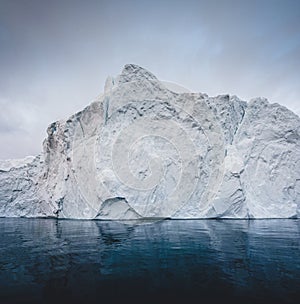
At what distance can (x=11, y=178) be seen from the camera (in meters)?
21.4

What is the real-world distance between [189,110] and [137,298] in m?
14.0

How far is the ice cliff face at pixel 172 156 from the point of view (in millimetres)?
14195

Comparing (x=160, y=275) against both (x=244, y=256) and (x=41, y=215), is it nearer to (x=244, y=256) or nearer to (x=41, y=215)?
(x=244, y=256)

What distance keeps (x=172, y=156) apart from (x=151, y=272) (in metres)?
11.2

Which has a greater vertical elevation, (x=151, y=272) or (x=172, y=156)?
(x=172, y=156)

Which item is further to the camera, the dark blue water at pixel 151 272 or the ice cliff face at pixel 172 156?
the ice cliff face at pixel 172 156

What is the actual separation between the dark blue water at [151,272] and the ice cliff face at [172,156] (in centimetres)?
734

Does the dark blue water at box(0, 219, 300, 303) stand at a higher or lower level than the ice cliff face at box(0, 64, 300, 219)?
lower

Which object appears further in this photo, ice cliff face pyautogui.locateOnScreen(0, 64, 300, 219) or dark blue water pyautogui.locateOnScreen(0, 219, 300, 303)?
ice cliff face pyautogui.locateOnScreen(0, 64, 300, 219)

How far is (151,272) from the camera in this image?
4.34 meters

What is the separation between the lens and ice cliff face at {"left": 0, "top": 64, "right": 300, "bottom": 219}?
559 inches

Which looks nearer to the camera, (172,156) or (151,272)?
(151,272)

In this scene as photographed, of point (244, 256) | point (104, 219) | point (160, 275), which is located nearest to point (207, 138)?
point (104, 219)

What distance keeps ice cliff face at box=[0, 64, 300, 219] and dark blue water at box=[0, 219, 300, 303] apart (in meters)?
7.34
